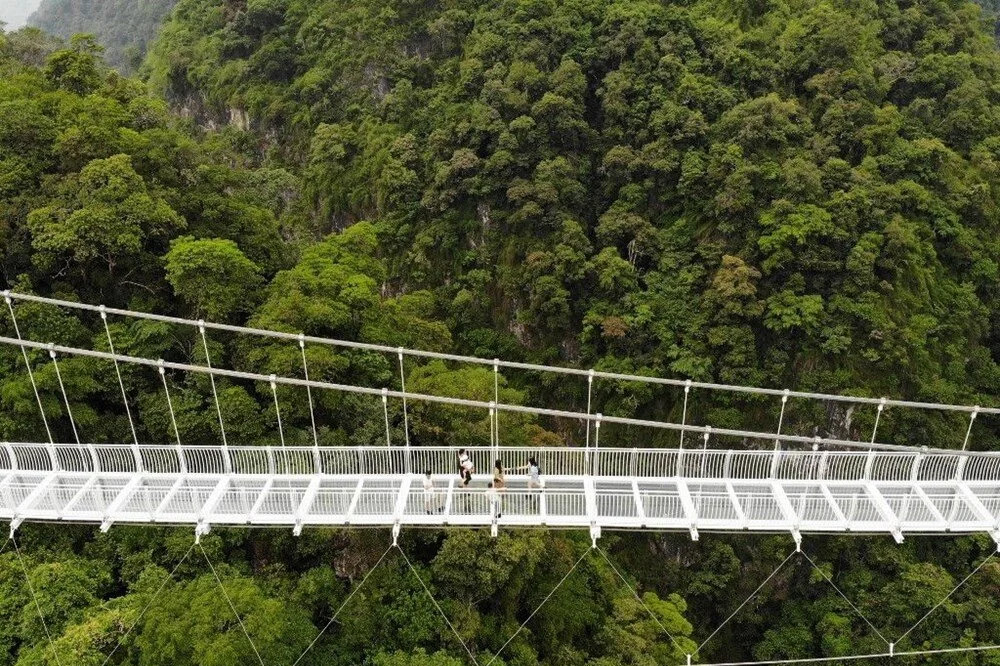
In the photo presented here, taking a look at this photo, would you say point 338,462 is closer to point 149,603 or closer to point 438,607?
point 438,607

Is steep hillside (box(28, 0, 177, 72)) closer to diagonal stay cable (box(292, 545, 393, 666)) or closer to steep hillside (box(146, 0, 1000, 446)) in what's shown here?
steep hillside (box(146, 0, 1000, 446))

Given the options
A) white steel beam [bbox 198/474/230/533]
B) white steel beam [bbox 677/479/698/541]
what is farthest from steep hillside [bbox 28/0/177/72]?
white steel beam [bbox 677/479/698/541]

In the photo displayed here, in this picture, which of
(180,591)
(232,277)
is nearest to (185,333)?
(232,277)

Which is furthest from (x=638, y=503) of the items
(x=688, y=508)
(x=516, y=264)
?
(x=516, y=264)

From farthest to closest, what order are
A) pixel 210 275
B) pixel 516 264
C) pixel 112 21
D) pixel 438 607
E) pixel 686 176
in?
1. pixel 112 21
2. pixel 516 264
3. pixel 686 176
4. pixel 210 275
5. pixel 438 607

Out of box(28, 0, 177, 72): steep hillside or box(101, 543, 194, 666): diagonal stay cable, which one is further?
→ box(28, 0, 177, 72): steep hillside

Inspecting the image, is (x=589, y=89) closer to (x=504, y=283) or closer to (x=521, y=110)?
(x=521, y=110)
